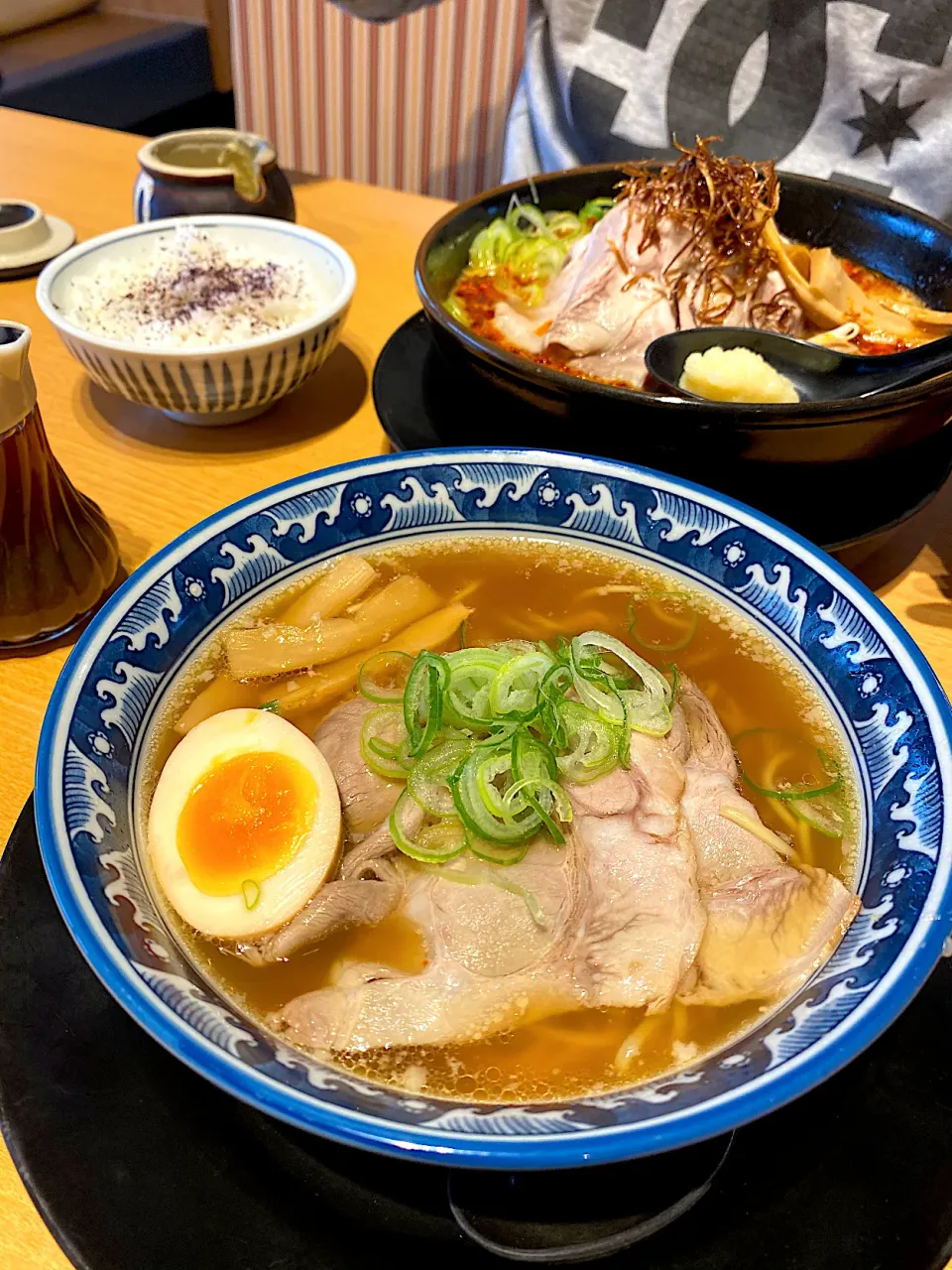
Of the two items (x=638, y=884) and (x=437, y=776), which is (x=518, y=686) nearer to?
(x=437, y=776)

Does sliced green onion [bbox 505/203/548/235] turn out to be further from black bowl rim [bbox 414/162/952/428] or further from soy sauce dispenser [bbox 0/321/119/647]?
soy sauce dispenser [bbox 0/321/119/647]

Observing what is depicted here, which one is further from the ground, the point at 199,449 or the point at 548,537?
the point at 548,537

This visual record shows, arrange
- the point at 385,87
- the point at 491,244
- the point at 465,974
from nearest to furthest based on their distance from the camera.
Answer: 1. the point at 465,974
2. the point at 491,244
3. the point at 385,87

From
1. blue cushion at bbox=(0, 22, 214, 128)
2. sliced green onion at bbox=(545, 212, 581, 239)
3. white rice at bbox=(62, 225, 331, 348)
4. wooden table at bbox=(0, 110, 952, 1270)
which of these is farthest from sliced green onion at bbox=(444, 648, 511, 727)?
blue cushion at bbox=(0, 22, 214, 128)

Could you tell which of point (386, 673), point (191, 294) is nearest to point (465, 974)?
point (386, 673)

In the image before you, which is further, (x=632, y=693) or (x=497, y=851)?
(x=632, y=693)

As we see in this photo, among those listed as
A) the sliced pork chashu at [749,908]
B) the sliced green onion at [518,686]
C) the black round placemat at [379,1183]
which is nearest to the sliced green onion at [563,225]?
the sliced green onion at [518,686]

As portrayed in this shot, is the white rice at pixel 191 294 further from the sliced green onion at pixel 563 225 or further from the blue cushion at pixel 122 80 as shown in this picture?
the blue cushion at pixel 122 80
